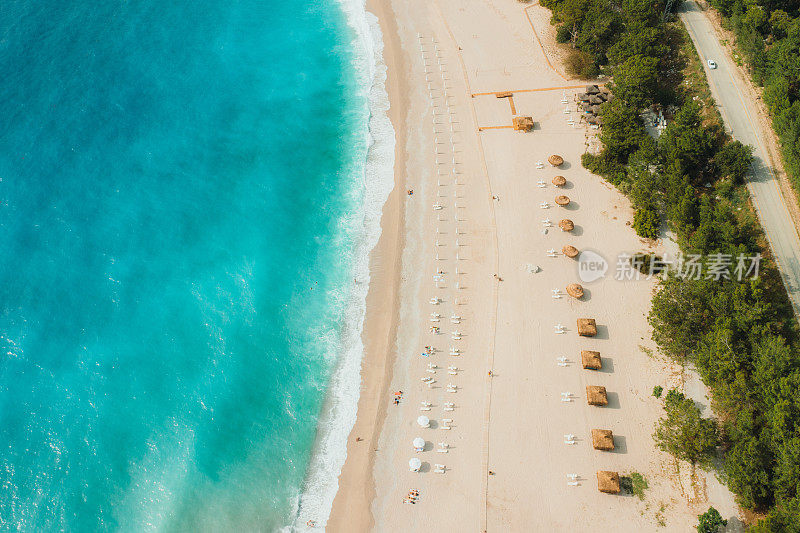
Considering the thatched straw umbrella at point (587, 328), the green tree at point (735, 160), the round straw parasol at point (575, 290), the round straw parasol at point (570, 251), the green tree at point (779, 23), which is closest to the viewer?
the thatched straw umbrella at point (587, 328)

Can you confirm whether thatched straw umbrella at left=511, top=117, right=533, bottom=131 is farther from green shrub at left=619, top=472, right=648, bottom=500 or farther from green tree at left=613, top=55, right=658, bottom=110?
green shrub at left=619, top=472, right=648, bottom=500

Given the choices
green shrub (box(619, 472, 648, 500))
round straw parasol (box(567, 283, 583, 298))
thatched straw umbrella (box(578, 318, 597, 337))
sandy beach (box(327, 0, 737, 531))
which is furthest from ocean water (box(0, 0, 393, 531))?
green shrub (box(619, 472, 648, 500))

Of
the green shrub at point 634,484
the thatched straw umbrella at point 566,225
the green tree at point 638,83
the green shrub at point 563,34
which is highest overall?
the green shrub at point 563,34

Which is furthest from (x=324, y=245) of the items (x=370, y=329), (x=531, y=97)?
(x=531, y=97)

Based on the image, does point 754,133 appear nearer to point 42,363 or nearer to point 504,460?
point 504,460

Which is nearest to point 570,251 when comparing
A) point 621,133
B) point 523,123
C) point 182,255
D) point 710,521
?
point 621,133

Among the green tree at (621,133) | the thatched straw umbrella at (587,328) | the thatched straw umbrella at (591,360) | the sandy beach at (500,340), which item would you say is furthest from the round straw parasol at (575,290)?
the green tree at (621,133)

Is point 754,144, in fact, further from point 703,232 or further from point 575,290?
point 575,290

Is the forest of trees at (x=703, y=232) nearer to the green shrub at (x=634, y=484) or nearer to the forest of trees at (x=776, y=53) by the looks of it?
the forest of trees at (x=776, y=53)
